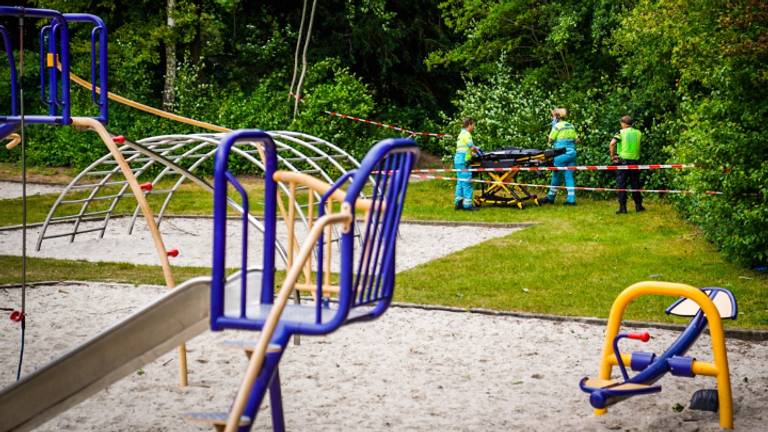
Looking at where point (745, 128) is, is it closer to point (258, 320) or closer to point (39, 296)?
point (39, 296)

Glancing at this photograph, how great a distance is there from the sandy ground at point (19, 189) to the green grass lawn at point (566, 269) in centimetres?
296

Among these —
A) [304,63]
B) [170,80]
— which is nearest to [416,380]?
[304,63]

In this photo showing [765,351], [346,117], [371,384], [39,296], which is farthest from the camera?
[346,117]

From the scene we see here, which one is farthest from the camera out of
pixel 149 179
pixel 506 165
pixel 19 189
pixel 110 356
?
pixel 149 179

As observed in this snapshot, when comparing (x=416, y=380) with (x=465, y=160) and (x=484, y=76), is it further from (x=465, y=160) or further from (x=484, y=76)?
(x=484, y=76)

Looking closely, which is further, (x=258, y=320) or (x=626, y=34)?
(x=626, y=34)

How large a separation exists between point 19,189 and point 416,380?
49.7ft

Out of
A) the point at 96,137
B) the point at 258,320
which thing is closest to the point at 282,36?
the point at 96,137

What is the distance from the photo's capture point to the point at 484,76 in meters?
24.7

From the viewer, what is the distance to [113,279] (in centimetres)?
1152

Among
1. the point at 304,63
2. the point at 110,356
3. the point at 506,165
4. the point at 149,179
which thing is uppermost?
the point at 304,63

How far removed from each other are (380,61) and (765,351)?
69.7ft

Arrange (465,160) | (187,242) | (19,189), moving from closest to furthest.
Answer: (187,242), (465,160), (19,189)

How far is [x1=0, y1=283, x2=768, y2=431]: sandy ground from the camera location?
642 cm
